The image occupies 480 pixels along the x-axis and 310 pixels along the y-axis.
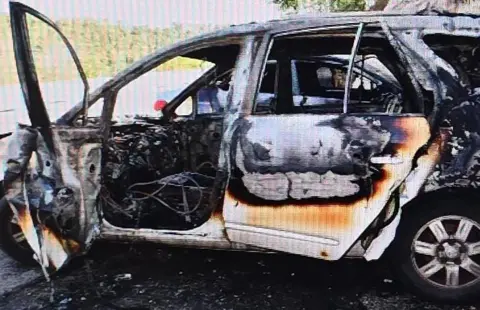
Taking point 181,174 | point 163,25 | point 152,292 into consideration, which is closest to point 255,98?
point 181,174

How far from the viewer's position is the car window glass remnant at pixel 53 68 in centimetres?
322

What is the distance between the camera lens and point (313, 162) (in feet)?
10.1

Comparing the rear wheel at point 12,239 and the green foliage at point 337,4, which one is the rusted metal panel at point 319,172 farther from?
the green foliage at point 337,4

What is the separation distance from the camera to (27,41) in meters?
3.10

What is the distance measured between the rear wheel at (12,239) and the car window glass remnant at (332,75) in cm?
193

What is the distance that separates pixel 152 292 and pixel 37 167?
1041 mm

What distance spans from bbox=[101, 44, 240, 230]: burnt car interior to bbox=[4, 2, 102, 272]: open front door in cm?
23

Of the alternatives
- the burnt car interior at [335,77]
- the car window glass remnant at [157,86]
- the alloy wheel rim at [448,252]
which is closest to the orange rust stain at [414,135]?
the burnt car interior at [335,77]

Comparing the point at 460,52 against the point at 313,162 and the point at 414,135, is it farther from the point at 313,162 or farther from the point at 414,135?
the point at 313,162

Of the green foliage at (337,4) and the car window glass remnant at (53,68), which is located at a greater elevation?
the green foliage at (337,4)

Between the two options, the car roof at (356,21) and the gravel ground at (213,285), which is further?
the gravel ground at (213,285)

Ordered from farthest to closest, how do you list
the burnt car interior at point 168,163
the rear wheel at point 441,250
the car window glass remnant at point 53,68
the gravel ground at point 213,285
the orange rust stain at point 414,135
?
the burnt car interior at point 168,163
the gravel ground at point 213,285
the car window glass remnant at point 53,68
the rear wheel at point 441,250
the orange rust stain at point 414,135

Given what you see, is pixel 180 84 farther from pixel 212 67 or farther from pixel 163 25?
pixel 163 25

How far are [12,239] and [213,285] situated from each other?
147 cm
